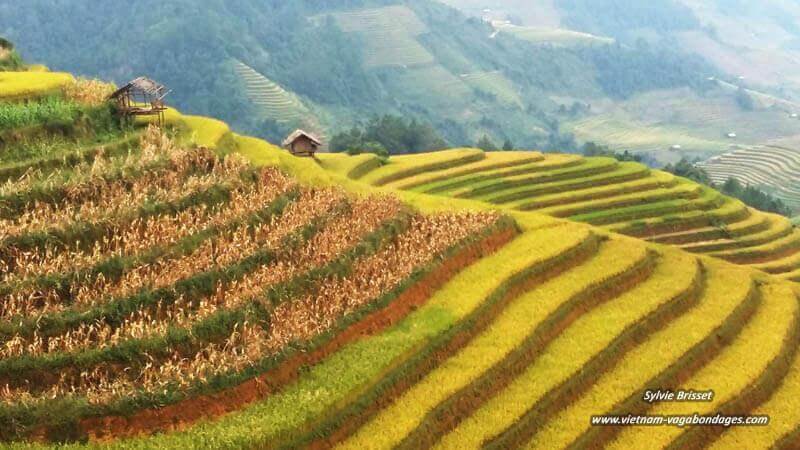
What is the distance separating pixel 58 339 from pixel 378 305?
240 inches

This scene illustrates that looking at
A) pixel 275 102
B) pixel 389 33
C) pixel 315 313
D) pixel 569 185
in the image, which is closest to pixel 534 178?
pixel 569 185

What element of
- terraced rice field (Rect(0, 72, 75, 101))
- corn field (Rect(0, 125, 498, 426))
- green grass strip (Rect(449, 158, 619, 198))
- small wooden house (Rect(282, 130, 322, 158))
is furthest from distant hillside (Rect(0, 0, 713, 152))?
corn field (Rect(0, 125, 498, 426))

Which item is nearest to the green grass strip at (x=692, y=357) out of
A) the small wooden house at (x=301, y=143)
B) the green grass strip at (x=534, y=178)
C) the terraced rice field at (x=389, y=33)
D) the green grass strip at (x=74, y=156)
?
the green grass strip at (x=74, y=156)

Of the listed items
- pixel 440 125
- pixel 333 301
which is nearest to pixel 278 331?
pixel 333 301

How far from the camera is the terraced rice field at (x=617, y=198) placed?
1302 inches

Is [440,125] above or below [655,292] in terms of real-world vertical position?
below

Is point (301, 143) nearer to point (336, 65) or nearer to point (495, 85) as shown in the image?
point (336, 65)

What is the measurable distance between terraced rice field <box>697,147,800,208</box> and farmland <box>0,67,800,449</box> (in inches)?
2628

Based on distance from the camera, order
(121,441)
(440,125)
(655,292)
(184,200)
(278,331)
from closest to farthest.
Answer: (121,441), (278,331), (184,200), (655,292), (440,125)

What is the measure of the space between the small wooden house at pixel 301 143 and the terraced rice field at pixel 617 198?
3225 millimetres

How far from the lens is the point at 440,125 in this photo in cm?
12238

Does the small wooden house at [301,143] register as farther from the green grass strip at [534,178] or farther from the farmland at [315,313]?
the farmland at [315,313]

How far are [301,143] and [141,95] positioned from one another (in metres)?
13.4

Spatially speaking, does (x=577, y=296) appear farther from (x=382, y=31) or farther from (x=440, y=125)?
(x=382, y=31)
